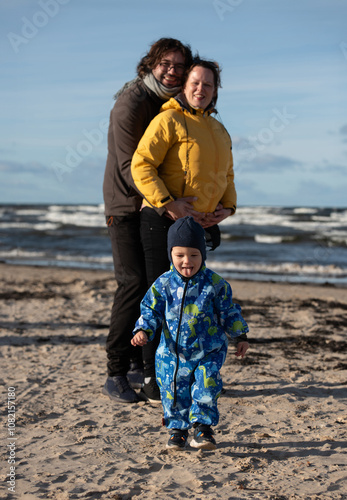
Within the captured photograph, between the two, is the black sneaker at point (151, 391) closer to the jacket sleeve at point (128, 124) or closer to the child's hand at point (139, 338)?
the child's hand at point (139, 338)

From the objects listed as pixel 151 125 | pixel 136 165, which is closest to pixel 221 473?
pixel 136 165

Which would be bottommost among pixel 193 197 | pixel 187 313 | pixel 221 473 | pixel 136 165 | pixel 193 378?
pixel 221 473

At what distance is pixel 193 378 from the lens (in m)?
2.96

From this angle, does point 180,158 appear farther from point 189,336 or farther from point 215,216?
point 189,336

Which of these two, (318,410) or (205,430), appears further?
(318,410)

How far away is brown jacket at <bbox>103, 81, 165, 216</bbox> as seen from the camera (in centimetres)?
355

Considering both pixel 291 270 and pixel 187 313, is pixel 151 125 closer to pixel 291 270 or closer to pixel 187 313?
pixel 187 313

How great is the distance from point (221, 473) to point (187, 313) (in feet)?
2.69

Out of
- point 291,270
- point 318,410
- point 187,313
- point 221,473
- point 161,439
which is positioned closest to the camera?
point 221,473

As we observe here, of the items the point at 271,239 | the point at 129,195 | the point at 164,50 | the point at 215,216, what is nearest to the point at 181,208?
the point at 215,216

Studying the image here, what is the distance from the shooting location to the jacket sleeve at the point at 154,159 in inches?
128

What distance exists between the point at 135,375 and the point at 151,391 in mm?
400

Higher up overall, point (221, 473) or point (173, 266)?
point (173, 266)

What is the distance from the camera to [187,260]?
9.60ft
